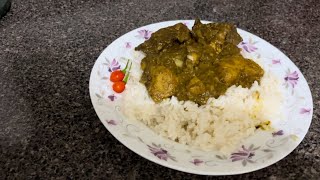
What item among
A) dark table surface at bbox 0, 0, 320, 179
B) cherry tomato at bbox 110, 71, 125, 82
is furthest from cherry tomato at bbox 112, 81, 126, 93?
dark table surface at bbox 0, 0, 320, 179

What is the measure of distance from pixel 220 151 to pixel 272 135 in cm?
25

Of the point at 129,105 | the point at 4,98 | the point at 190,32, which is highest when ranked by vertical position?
the point at 190,32

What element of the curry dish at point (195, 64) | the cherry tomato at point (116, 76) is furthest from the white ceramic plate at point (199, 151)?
the curry dish at point (195, 64)

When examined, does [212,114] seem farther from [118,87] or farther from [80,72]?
[80,72]

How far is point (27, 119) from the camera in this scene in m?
1.68

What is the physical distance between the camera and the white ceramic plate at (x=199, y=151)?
1.40m

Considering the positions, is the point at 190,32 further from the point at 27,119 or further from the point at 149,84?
the point at 27,119

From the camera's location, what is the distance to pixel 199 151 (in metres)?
1.49

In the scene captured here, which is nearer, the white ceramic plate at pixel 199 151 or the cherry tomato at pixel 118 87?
the white ceramic plate at pixel 199 151

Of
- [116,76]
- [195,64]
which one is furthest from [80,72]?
[195,64]

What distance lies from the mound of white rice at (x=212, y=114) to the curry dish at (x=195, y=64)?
38 mm

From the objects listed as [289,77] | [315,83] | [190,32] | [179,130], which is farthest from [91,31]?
[315,83]

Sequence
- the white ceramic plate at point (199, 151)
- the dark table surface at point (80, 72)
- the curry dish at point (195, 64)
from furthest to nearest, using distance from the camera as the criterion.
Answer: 1. the curry dish at point (195, 64)
2. the dark table surface at point (80, 72)
3. the white ceramic plate at point (199, 151)

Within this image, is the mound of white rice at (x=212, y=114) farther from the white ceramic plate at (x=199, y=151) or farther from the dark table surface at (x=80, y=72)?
the dark table surface at (x=80, y=72)
